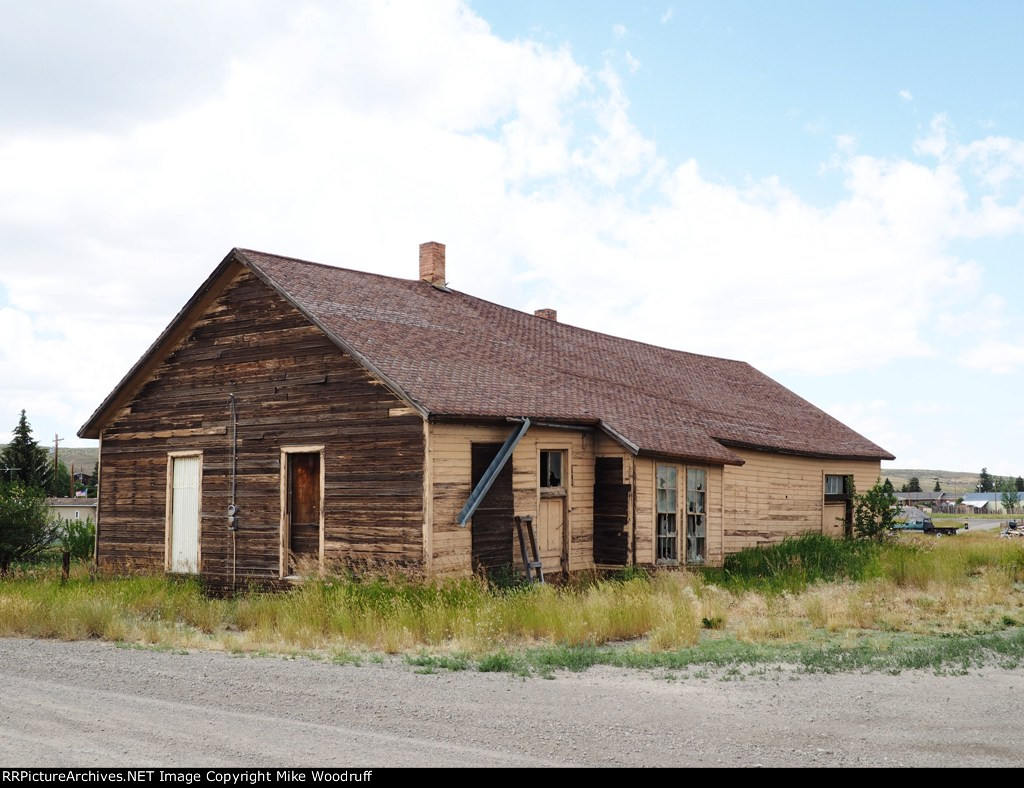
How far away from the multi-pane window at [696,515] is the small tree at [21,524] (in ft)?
45.4

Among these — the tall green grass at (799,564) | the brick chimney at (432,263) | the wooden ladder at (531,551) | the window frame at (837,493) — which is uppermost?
the brick chimney at (432,263)

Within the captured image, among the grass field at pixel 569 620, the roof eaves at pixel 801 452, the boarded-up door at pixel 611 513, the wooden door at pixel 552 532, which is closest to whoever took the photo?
the grass field at pixel 569 620

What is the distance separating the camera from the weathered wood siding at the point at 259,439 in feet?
49.6

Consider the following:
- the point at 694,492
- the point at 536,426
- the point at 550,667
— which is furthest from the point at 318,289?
the point at 550,667

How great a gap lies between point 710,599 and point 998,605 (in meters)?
4.49

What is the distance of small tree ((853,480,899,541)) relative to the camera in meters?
26.4

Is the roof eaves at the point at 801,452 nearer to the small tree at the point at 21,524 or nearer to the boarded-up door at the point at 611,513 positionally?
the boarded-up door at the point at 611,513

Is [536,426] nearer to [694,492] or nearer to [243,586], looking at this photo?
[694,492]

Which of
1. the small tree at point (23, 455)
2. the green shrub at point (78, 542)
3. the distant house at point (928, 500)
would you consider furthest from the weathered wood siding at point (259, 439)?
the distant house at point (928, 500)

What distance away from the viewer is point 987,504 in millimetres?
122000

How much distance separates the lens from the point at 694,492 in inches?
755

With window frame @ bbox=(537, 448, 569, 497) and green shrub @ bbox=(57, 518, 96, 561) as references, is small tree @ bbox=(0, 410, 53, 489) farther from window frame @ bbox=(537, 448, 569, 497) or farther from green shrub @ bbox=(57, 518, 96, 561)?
window frame @ bbox=(537, 448, 569, 497)

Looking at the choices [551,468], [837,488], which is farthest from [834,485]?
[551,468]

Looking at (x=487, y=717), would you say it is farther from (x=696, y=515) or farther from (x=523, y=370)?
(x=696, y=515)
